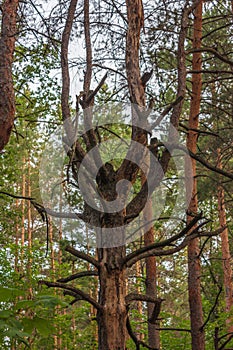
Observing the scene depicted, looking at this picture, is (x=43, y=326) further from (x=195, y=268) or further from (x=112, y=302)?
(x=195, y=268)

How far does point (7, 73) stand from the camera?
150 inches

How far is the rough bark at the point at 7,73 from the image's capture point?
11.5ft

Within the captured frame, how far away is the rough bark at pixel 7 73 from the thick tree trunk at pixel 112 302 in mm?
1437

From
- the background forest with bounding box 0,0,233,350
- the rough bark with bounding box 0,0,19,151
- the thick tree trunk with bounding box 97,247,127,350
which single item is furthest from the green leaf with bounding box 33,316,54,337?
the thick tree trunk with bounding box 97,247,127,350

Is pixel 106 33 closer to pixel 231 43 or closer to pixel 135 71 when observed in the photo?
pixel 135 71

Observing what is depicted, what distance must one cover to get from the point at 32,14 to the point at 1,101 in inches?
140

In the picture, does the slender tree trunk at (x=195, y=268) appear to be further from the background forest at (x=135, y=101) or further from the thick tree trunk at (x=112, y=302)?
the thick tree trunk at (x=112, y=302)

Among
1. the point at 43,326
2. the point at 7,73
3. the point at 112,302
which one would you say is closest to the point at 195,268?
the point at 112,302

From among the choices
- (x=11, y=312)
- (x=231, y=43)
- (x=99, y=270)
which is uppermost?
(x=231, y=43)

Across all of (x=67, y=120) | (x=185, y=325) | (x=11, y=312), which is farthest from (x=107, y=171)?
(x=185, y=325)

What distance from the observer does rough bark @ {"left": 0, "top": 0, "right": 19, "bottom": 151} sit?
3496 mm

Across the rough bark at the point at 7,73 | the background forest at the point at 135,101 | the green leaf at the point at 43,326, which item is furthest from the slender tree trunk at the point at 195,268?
the green leaf at the point at 43,326

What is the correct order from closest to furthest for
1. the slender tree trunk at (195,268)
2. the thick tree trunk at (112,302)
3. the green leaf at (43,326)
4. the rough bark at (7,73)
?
the green leaf at (43,326) < the rough bark at (7,73) < the thick tree trunk at (112,302) < the slender tree trunk at (195,268)

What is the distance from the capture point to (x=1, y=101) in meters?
3.54
